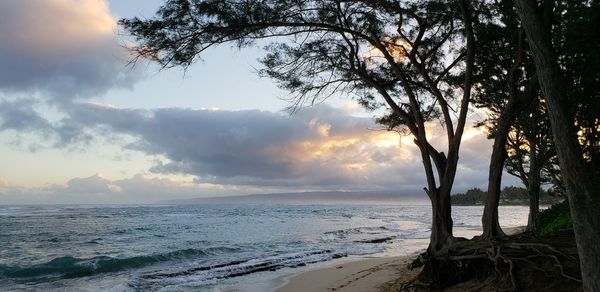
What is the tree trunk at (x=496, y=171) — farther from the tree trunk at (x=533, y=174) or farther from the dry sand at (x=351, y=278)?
the tree trunk at (x=533, y=174)

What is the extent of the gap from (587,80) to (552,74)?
18.6 feet

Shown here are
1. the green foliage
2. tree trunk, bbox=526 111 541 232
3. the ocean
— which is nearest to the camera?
the green foliage

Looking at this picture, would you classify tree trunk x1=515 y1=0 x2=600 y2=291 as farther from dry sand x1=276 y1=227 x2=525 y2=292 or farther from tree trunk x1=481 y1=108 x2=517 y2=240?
dry sand x1=276 y1=227 x2=525 y2=292

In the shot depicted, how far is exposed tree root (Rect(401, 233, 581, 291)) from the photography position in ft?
23.2

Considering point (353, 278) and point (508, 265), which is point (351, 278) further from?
point (508, 265)

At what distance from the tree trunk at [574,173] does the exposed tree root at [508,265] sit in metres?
2.10

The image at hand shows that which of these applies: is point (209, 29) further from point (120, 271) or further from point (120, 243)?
point (120, 243)

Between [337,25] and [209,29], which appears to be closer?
[209,29]

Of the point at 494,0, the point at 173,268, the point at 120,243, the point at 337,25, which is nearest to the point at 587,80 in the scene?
the point at 494,0

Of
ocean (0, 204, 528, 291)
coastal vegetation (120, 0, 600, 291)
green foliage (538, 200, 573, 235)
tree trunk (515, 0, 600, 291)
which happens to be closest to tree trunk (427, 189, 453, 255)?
coastal vegetation (120, 0, 600, 291)

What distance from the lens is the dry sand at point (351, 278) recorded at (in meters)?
11.4

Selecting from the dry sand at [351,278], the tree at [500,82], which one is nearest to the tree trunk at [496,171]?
the tree at [500,82]

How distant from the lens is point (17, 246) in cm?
2533

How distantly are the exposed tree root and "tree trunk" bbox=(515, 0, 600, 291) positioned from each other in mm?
2103
